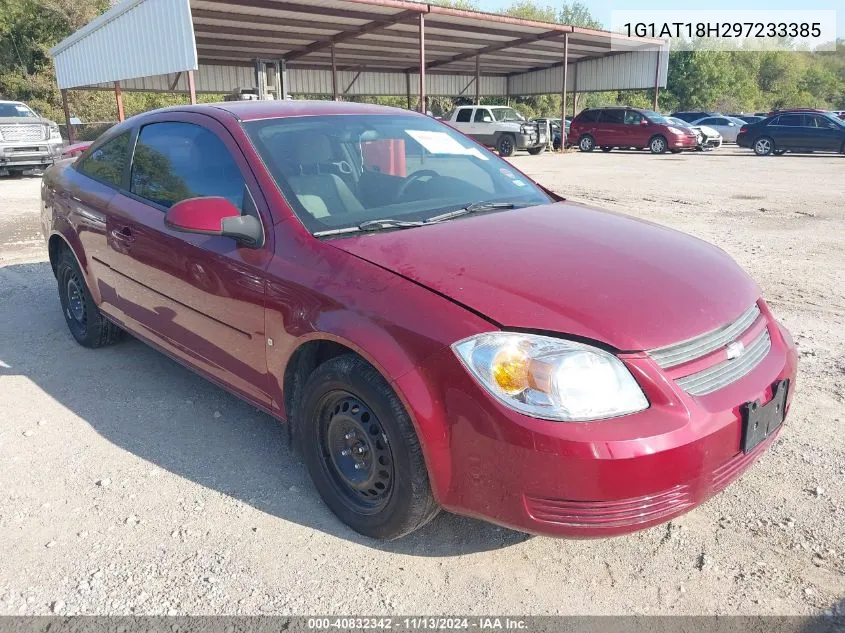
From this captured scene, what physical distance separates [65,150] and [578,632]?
1830cm

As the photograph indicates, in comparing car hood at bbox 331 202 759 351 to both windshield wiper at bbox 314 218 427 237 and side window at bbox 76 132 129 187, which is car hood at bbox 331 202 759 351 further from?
side window at bbox 76 132 129 187

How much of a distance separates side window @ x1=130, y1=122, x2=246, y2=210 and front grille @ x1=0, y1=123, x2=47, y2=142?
14.8m

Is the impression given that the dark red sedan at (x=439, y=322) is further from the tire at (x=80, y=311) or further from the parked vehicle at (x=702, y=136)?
the parked vehicle at (x=702, y=136)

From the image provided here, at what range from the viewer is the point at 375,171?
10.6 feet

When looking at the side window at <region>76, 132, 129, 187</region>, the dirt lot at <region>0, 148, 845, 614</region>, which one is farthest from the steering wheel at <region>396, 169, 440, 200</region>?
the side window at <region>76, 132, 129, 187</region>

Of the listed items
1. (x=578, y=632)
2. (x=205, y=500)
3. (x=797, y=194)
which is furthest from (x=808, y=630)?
(x=797, y=194)

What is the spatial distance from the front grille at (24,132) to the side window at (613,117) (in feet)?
63.5

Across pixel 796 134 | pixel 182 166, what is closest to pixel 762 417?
pixel 182 166

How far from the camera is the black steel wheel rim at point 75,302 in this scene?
15.0 feet

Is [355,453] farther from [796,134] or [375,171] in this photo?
[796,134]

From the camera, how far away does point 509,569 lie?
7.99 ft

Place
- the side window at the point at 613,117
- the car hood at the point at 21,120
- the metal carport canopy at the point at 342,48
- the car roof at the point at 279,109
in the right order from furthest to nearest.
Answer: the side window at the point at 613,117 < the metal carport canopy at the point at 342,48 < the car hood at the point at 21,120 < the car roof at the point at 279,109

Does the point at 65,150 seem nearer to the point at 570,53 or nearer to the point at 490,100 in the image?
the point at 570,53

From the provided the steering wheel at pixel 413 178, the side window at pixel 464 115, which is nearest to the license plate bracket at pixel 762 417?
the steering wheel at pixel 413 178
